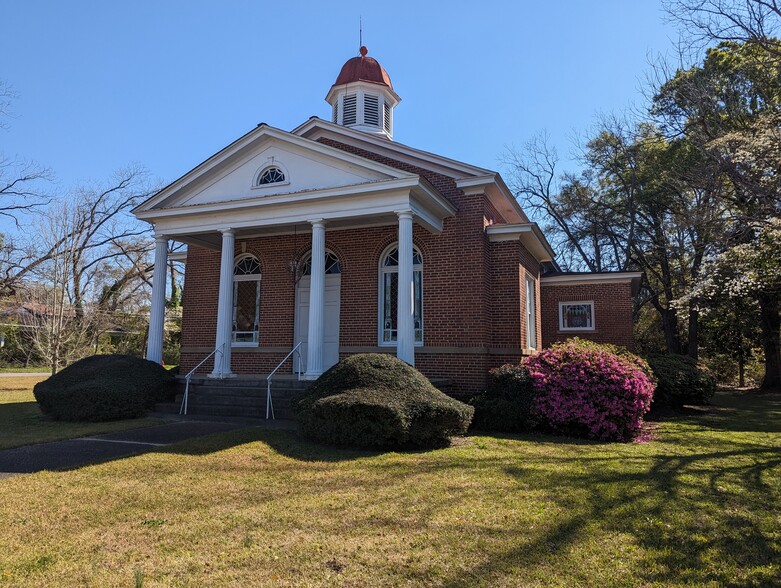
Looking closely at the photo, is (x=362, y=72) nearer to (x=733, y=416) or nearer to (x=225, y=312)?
A: (x=225, y=312)

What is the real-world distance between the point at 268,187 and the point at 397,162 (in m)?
3.46

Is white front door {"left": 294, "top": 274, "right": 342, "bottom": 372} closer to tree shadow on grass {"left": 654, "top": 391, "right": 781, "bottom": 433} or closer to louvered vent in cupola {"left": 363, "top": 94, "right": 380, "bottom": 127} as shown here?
louvered vent in cupola {"left": 363, "top": 94, "right": 380, "bottom": 127}

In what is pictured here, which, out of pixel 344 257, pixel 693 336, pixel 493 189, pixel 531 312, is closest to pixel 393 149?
pixel 493 189

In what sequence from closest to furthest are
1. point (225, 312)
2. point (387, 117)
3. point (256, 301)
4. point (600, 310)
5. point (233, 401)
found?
1. point (233, 401)
2. point (225, 312)
3. point (256, 301)
4. point (387, 117)
5. point (600, 310)

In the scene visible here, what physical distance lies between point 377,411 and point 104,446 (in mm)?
4317

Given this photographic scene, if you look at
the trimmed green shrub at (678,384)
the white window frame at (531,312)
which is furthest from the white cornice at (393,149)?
the trimmed green shrub at (678,384)

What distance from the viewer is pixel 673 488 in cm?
589

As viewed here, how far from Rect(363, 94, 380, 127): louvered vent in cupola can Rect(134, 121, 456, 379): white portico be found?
567 cm

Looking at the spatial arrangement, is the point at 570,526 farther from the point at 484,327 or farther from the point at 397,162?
the point at 397,162

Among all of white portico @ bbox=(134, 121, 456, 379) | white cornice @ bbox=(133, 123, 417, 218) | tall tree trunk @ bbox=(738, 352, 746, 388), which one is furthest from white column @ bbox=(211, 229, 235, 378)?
tall tree trunk @ bbox=(738, 352, 746, 388)

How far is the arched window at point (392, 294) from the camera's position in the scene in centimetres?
1333

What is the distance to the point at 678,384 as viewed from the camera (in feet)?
46.2

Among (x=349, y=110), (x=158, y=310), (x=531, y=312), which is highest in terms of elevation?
(x=349, y=110)

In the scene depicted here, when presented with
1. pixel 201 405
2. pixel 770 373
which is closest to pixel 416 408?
pixel 201 405
